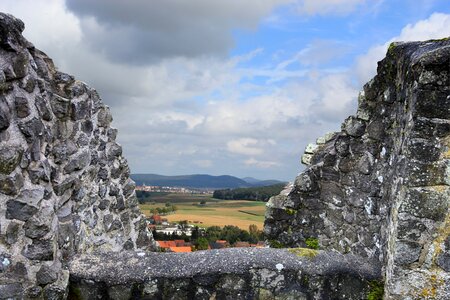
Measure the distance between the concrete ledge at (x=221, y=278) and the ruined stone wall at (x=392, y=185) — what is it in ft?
1.42

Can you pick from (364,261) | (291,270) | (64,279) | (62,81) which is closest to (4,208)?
(64,279)

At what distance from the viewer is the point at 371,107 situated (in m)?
5.29

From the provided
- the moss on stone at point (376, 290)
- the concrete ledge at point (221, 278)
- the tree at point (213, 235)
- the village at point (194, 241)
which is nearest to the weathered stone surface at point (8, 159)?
the concrete ledge at point (221, 278)

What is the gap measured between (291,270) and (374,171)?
1.64 m

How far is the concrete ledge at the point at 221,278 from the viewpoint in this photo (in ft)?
13.5

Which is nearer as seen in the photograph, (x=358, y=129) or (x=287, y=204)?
(x=358, y=129)

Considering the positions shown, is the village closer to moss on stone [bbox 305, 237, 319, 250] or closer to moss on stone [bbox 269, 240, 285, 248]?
A: moss on stone [bbox 269, 240, 285, 248]

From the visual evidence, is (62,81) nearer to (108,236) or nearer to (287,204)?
Answer: (108,236)

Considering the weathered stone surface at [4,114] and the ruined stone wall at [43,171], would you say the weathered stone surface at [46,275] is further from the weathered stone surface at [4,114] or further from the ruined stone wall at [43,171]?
the weathered stone surface at [4,114]

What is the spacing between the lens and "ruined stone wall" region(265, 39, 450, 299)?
378 centimetres

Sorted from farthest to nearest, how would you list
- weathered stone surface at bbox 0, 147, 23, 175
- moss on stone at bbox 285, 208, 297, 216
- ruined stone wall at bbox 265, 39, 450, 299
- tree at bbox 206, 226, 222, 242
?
tree at bbox 206, 226, 222, 242, moss on stone at bbox 285, 208, 297, 216, ruined stone wall at bbox 265, 39, 450, 299, weathered stone surface at bbox 0, 147, 23, 175

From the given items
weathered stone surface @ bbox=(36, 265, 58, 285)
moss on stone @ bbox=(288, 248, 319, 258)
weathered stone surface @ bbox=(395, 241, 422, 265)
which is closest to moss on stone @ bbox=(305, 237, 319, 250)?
moss on stone @ bbox=(288, 248, 319, 258)

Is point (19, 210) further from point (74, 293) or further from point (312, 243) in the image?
point (312, 243)

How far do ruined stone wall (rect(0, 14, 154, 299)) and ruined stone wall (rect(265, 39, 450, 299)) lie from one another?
267cm
